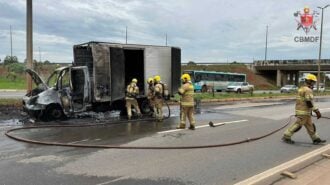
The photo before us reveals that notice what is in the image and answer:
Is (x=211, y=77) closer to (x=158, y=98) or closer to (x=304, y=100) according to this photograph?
(x=158, y=98)

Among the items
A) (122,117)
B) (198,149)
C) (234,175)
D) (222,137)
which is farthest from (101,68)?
(234,175)

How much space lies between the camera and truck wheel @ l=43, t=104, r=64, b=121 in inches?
541

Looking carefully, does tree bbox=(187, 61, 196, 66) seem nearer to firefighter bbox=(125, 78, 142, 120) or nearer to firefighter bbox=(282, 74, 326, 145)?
firefighter bbox=(125, 78, 142, 120)

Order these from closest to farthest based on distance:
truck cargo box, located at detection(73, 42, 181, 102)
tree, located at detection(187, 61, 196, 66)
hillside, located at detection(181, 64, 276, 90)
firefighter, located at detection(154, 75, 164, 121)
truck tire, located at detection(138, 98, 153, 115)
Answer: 1. firefighter, located at detection(154, 75, 164, 121)
2. truck cargo box, located at detection(73, 42, 181, 102)
3. truck tire, located at detection(138, 98, 153, 115)
4. hillside, located at detection(181, 64, 276, 90)
5. tree, located at detection(187, 61, 196, 66)

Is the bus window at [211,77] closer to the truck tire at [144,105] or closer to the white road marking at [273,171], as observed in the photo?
the truck tire at [144,105]

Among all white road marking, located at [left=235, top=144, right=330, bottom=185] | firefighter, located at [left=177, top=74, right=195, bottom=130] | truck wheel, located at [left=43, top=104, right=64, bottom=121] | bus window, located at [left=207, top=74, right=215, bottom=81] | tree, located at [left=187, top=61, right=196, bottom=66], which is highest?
tree, located at [left=187, top=61, right=196, bottom=66]

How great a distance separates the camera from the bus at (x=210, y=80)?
46781 mm

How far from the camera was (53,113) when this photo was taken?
13875 mm

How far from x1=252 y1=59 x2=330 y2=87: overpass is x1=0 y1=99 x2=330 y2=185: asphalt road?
71.0 metres

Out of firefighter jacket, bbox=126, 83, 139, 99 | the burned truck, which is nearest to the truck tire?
the burned truck

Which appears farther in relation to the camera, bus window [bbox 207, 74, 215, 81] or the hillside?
the hillside

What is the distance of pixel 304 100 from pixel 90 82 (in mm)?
7677

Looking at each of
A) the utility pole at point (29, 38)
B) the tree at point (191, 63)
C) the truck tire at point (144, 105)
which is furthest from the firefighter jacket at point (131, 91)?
the tree at point (191, 63)

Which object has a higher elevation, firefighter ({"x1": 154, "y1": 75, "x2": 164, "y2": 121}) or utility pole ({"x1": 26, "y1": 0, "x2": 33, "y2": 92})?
utility pole ({"x1": 26, "y1": 0, "x2": 33, "y2": 92})
